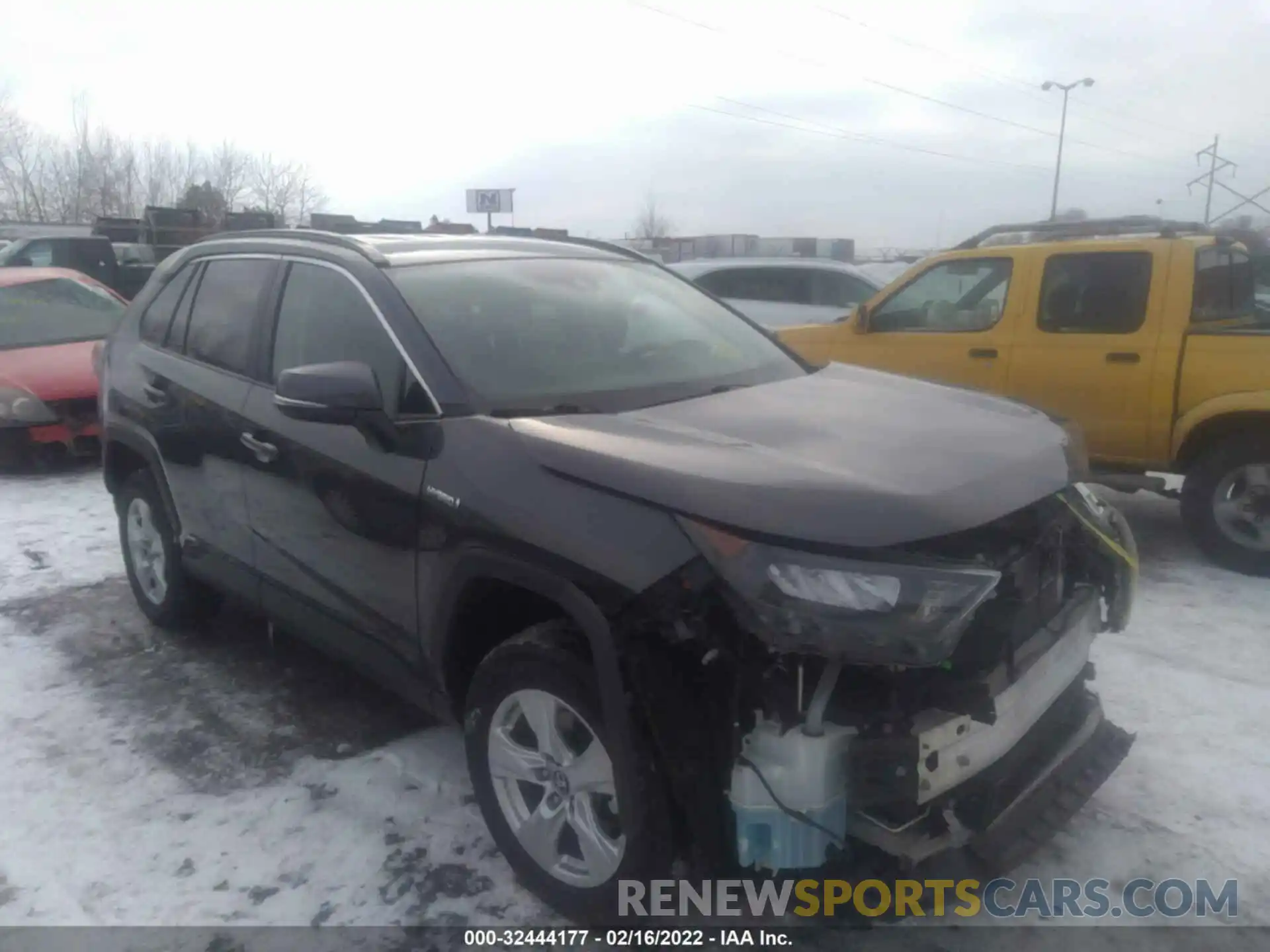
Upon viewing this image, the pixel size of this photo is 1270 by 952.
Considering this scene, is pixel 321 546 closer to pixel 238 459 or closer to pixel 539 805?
pixel 238 459

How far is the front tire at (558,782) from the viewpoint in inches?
91.7

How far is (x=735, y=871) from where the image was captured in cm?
230

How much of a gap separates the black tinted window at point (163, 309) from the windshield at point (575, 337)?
5.42 feet

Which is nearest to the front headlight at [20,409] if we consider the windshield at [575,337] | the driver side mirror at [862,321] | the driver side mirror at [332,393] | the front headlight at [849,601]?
the windshield at [575,337]

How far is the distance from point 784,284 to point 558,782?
360 inches

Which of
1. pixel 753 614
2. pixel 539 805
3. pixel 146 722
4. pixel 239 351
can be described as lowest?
pixel 146 722

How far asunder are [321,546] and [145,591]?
1979 mm

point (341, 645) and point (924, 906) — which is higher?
point (341, 645)

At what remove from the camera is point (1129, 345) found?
5.70 metres

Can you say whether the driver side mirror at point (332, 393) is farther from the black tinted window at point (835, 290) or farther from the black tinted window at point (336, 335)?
the black tinted window at point (835, 290)

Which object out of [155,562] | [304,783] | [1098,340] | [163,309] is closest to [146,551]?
[155,562]

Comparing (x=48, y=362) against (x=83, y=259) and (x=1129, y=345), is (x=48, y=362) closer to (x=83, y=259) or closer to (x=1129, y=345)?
(x=1129, y=345)

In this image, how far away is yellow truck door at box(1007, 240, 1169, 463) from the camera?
18.6 ft

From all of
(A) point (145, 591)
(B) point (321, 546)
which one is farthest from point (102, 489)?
(B) point (321, 546)
